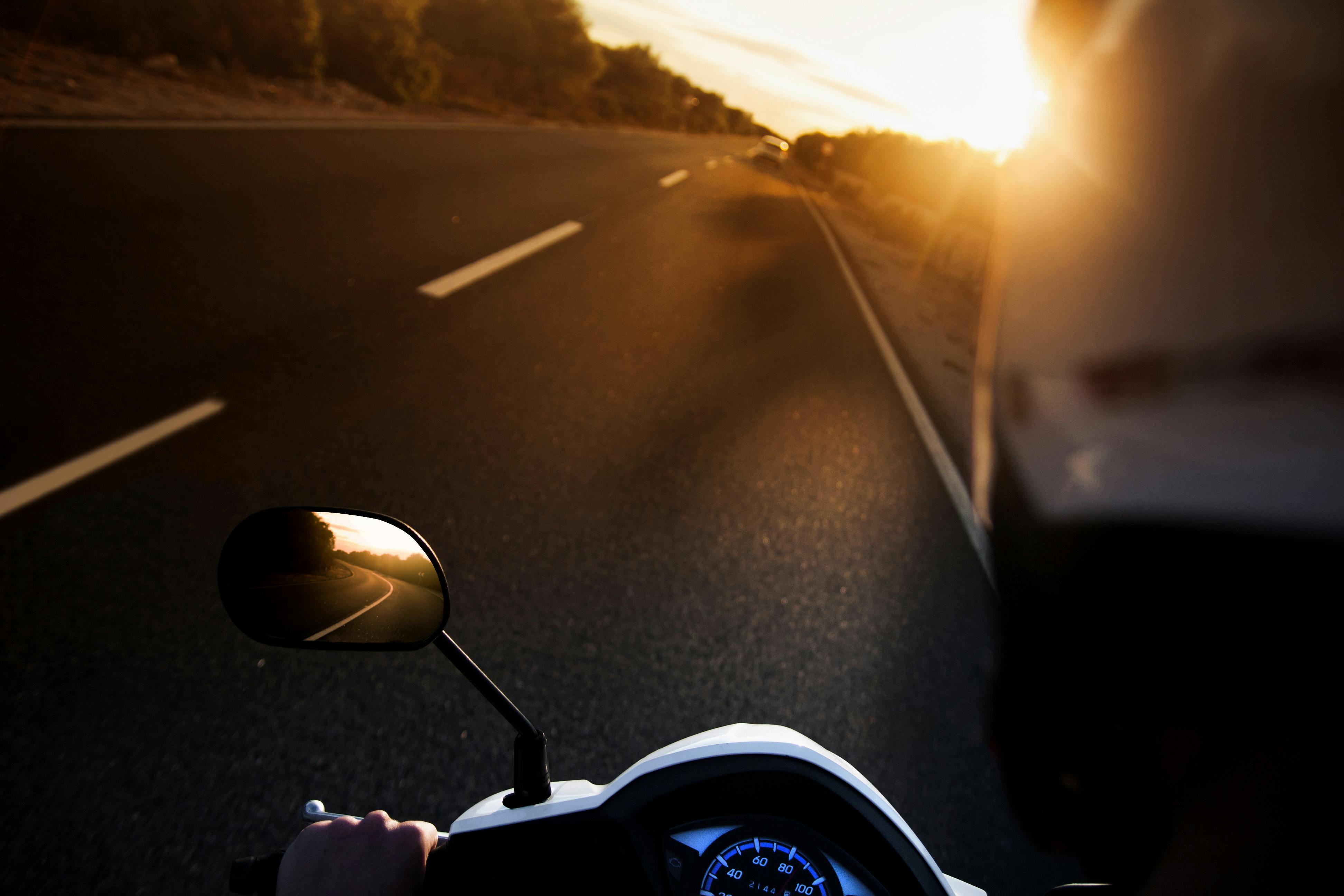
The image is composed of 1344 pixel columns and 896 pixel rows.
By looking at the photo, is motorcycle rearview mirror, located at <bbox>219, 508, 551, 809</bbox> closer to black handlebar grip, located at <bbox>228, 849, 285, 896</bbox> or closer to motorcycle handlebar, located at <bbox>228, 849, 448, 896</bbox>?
motorcycle handlebar, located at <bbox>228, 849, 448, 896</bbox>

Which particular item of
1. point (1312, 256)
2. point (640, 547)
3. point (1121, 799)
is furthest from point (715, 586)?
point (1312, 256)

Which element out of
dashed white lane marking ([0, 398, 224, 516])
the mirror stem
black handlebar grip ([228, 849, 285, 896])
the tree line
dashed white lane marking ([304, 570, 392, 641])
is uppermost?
the tree line

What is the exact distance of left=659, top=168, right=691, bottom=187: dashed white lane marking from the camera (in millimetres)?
17547

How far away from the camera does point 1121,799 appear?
2.81 feet

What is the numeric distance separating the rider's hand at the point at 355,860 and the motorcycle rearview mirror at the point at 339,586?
17cm

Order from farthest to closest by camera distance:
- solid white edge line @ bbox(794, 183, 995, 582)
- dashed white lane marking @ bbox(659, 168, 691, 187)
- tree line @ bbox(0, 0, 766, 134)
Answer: dashed white lane marking @ bbox(659, 168, 691, 187) < tree line @ bbox(0, 0, 766, 134) < solid white edge line @ bbox(794, 183, 995, 582)

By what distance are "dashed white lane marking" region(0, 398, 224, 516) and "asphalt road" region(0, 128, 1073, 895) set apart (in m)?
0.06

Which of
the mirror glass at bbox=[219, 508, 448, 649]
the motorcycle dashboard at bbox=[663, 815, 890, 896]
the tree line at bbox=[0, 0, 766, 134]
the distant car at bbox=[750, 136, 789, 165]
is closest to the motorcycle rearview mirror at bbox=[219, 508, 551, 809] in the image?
the mirror glass at bbox=[219, 508, 448, 649]

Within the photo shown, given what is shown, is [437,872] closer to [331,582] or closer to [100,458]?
[331,582]

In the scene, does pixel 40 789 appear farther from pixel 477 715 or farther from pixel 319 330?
pixel 319 330

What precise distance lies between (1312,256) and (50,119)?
1115 cm

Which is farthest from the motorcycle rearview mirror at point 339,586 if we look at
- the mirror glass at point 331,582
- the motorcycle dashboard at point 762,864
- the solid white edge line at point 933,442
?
the solid white edge line at point 933,442

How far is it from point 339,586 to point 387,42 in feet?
74.5

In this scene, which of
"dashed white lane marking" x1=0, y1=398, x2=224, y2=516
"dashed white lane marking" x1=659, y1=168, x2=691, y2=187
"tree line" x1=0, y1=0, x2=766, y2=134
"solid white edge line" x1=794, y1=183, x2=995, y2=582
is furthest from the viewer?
"dashed white lane marking" x1=659, y1=168, x2=691, y2=187
